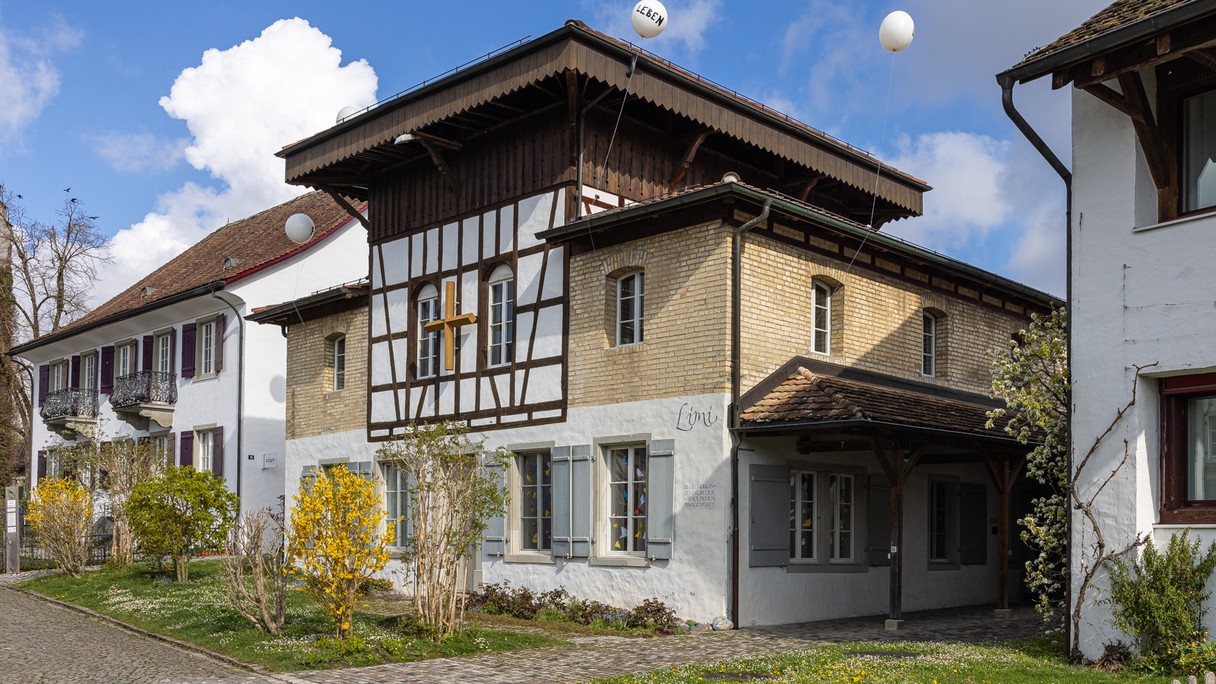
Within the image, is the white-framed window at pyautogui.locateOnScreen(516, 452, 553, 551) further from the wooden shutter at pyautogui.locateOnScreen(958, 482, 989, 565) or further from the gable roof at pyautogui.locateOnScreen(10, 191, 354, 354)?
the gable roof at pyautogui.locateOnScreen(10, 191, 354, 354)

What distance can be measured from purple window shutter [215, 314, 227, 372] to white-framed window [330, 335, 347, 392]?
5.96 m

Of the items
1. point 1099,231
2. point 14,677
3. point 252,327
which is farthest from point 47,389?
point 1099,231

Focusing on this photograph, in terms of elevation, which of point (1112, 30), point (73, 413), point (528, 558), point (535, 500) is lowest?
point (528, 558)

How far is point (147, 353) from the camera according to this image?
31203mm

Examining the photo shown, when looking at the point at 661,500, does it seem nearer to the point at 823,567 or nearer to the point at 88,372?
the point at 823,567

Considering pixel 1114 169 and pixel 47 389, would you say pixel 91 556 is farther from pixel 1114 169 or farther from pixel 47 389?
pixel 1114 169

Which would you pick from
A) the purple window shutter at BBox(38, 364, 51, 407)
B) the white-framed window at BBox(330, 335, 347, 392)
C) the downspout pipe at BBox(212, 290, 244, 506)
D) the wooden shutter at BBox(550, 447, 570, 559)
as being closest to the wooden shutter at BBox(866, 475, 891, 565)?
the wooden shutter at BBox(550, 447, 570, 559)

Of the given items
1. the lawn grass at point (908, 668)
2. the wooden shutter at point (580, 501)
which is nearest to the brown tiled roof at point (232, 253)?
the wooden shutter at point (580, 501)

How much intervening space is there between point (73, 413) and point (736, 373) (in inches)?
951

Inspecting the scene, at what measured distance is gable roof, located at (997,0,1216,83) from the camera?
999cm

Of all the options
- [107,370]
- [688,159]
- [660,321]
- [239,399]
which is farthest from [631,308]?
[107,370]

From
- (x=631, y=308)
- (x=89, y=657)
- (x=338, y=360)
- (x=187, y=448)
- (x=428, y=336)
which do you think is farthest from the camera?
(x=187, y=448)

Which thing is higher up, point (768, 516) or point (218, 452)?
point (218, 452)

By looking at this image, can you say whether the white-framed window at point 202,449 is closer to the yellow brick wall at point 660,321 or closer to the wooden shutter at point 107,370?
the wooden shutter at point 107,370
